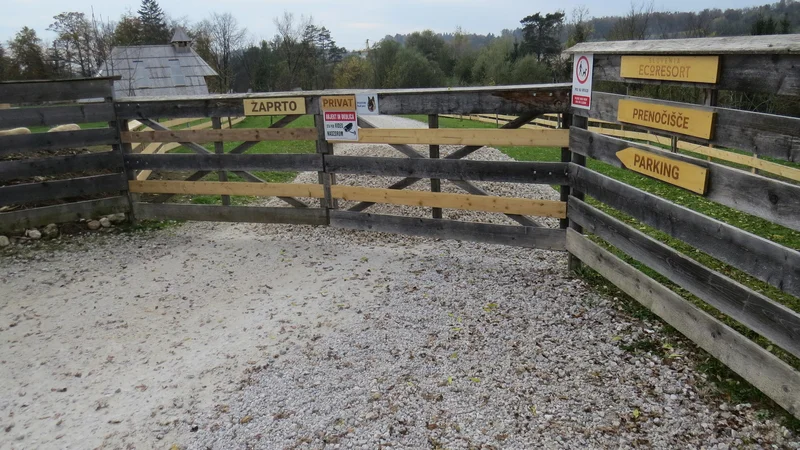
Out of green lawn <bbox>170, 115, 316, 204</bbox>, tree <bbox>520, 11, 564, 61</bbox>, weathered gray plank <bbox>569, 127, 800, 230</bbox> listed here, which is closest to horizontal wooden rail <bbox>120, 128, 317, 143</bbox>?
green lawn <bbox>170, 115, 316, 204</bbox>

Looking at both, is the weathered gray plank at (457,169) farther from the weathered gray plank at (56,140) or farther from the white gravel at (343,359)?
the weathered gray plank at (56,140)

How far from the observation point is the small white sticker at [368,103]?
703 cm

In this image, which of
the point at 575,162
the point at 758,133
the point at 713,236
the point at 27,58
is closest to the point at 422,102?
the point at 575,162

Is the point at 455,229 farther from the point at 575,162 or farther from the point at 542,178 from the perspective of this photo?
the point at 575,162

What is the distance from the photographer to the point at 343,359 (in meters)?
4.72

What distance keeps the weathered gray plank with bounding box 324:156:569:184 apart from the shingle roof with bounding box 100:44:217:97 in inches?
1301

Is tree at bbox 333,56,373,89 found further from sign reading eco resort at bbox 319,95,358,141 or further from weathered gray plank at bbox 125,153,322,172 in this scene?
sign reading eco resort at bbox 319,95,358,141

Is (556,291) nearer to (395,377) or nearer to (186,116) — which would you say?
(395,377)

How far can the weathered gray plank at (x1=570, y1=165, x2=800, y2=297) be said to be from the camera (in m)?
3.31

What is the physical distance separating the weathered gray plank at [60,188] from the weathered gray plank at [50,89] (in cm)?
122

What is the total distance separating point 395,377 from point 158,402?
6.02ft

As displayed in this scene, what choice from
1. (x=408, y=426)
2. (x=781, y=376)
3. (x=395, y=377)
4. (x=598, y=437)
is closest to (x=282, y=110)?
(x=395, y=377)

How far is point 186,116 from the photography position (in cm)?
812

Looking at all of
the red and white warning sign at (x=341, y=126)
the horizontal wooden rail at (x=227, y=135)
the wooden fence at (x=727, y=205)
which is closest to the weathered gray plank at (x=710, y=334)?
the wooden fence at (x=727, y=205)
